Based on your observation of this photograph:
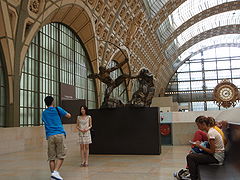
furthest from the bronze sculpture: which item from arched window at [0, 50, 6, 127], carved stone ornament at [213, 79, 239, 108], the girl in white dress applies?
carved stone ornament at [213, 79, 239, 108]

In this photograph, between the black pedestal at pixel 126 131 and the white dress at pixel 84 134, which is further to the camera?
the black pedestal at pixel 126 131

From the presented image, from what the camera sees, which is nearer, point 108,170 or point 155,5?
point 108,170

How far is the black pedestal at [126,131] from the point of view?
435 inches

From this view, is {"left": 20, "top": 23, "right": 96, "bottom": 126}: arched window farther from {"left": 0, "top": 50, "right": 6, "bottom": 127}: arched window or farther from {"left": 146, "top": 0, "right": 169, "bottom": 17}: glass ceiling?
{"left": 146, "top": 0, "right": 169, "bottom": 17}: glass ceiling

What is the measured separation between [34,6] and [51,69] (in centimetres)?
443

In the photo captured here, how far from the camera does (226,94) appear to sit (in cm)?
2988

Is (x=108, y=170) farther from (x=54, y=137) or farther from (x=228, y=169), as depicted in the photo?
(x=228, y=169)

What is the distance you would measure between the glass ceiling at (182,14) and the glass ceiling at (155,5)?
8586 mm

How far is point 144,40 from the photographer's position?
1512 inches

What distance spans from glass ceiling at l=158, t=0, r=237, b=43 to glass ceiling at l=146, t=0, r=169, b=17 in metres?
8.59

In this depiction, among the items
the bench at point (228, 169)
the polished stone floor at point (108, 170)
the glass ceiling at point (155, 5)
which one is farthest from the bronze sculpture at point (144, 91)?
the glass ceiling at point (155, 5)

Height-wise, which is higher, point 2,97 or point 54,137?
point 2,97

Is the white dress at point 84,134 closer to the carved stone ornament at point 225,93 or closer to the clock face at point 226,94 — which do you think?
the carved stone ornament at point 225,93

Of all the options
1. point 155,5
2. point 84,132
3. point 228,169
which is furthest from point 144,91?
point 155,5
